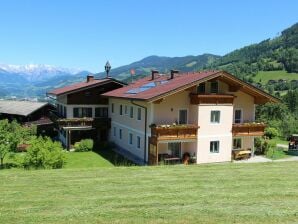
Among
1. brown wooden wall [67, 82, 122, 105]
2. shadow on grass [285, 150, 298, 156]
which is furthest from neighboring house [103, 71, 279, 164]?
brown wooden wall [67, 82, 122, 105]

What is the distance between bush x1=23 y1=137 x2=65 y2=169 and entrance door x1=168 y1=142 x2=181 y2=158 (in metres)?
9.50

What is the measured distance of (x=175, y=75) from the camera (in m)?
32.7

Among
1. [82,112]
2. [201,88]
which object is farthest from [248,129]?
[82,112]

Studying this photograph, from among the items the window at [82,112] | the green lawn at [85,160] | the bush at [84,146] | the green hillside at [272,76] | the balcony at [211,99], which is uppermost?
the green hillside at [272,76]

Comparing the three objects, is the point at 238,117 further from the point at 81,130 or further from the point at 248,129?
the point at 81,130

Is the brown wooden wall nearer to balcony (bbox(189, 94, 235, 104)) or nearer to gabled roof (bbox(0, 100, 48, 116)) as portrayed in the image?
gabled roof (bbox(0, 100, 48, 116))

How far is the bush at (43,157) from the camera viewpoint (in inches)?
783

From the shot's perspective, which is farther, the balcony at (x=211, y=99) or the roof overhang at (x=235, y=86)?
the balcony at (x=211, y=99)

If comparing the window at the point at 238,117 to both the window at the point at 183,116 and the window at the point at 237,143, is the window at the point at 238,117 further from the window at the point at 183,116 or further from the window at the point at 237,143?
the window at the point at 183,116

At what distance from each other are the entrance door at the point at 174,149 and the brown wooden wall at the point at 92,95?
11598 millimetres

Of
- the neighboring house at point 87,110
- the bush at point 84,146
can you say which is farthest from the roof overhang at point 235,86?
the neighboring house at point 87,110

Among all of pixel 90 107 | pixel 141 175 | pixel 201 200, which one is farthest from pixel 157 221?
pixel 90 107

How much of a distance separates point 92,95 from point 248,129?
15089 mm

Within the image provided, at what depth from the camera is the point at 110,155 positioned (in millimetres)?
31531
